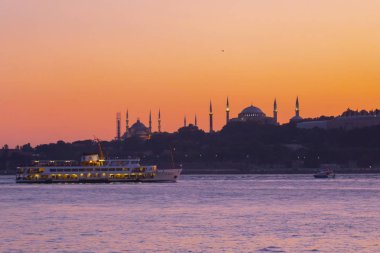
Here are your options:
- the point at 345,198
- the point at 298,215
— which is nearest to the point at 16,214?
the point at 298,215

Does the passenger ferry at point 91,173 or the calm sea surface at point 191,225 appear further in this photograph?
the passenger ferry at point 91,173

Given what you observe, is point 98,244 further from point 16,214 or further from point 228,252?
point 16,214

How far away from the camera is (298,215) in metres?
69.2

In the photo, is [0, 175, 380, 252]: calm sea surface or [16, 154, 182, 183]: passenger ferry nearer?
[0, 175, 380, 252]: calm sea surface

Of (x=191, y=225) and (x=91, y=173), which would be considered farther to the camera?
(x=91, y=173)

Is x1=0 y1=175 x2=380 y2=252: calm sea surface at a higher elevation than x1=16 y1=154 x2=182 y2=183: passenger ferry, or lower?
lower

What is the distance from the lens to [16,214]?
71.2 meters

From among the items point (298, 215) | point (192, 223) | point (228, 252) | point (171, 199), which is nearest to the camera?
point (228, 252)

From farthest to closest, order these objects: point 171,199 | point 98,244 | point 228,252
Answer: point 171,199 → point 98,244 → point 228,252

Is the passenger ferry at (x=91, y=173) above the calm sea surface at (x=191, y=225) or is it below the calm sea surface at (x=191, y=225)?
above

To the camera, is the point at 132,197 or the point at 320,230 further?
the point at 132,197

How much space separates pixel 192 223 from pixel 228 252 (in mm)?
15278

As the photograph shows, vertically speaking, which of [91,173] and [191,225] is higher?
[91,173]

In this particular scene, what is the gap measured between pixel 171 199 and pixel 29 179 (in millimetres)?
57478
